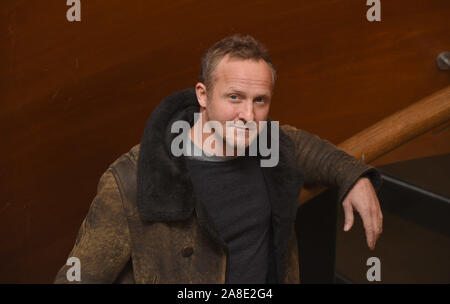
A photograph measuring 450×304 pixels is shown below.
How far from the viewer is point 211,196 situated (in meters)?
1.16

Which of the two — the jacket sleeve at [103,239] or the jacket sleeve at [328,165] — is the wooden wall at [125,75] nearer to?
the jacket sleeve at [328,165]

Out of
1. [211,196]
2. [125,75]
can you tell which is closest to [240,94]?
[211,196]

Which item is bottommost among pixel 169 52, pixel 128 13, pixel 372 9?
pixel 169 52

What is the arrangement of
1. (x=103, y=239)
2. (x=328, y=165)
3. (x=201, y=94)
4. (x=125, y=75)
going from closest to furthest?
(x=103, y=239)
(x=201, y=94)
(x=328, y=165)
(x=125, y=75)

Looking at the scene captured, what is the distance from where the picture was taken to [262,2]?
1924 mm

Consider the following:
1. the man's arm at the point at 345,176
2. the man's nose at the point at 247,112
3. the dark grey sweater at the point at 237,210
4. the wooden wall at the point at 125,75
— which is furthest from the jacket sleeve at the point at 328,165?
the wooden wall at the point at 125,75

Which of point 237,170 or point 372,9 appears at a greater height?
point 372,9

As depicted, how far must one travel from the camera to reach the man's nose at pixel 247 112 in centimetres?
106

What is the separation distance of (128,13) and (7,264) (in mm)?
1092

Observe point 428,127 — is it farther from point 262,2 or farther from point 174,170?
point 262,2

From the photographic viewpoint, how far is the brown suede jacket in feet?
3.43

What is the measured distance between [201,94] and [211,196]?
0.84 feet

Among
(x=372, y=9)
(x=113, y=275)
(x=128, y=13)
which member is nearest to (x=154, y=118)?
(x=113, y=275)

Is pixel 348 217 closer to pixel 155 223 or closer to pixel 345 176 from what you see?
pixel 345 176
